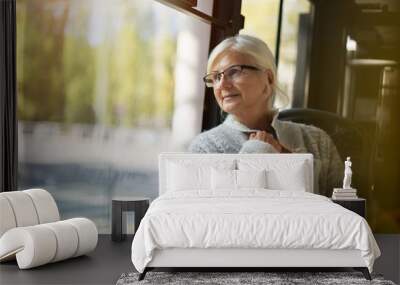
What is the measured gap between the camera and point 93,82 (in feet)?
23.9

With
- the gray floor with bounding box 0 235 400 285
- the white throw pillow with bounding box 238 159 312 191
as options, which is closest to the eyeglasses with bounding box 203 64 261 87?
the white throw pillow with bounding box 238 159 312 191

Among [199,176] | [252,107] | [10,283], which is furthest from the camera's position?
[252,107]

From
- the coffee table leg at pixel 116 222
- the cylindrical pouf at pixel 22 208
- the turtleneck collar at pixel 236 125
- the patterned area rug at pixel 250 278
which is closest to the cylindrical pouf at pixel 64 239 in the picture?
the cylindrical pouf at pixel 22 208

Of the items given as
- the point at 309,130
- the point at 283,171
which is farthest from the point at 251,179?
the point at 309,130

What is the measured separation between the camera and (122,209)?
672 centimetres

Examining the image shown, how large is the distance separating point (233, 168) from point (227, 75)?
1068 mm

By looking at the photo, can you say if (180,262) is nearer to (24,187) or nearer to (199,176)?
(199,176)

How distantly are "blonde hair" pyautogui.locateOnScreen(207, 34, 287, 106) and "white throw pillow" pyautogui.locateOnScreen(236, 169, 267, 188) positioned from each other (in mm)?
1149

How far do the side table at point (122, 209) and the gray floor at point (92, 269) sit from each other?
11.8 inches

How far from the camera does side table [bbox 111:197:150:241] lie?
6.72 m

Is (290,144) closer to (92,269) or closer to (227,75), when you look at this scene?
(227,75)

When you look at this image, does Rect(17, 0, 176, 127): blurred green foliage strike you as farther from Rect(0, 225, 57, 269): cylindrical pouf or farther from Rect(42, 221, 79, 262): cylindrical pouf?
Rect(0, 225, 57, 269): cylindrical pouf

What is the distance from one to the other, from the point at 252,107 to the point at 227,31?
2.85 feet

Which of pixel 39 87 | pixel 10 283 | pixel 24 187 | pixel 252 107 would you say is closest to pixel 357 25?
pixel 252 107
